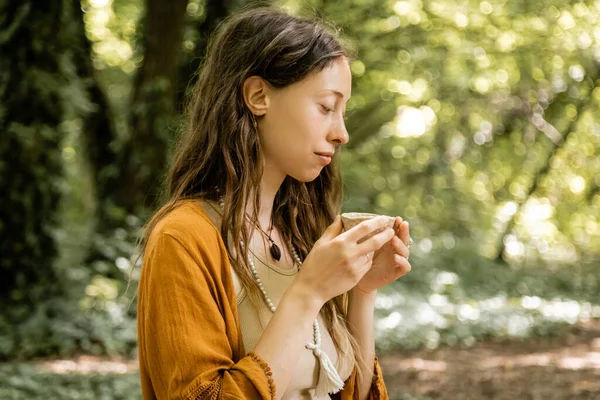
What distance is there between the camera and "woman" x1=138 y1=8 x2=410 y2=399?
155 centimetres

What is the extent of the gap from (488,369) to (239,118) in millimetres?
5350

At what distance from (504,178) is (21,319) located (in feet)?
29.3

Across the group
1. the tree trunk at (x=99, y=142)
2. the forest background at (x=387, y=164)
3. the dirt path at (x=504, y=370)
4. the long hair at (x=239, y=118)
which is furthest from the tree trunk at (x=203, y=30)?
the long hair at (x=239, y=118)

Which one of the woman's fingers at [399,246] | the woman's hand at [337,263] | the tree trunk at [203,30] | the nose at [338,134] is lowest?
the tree trunk at [203,30]

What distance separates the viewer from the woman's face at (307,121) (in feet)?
5.77

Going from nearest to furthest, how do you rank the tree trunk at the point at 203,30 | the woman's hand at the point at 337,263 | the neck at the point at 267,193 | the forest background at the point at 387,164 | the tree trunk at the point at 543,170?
the woman's hand at the point at 337,263 → the neck at the point at 267,193 → the forest background at the point at 387,164 → the tree trunk at the point at 203,30 → the tree trunk at the point at 543,170

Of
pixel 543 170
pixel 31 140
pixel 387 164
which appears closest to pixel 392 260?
pixel 31 140

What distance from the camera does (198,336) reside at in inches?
60.4

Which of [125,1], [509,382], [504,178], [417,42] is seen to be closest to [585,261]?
[504,178]

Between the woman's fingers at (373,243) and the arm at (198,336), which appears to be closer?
the arm at (198,336)

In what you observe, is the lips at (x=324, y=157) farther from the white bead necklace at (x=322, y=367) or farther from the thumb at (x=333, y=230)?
the white bead necklace at (x=322, y=367)

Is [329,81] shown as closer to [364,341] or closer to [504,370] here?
[364,341]

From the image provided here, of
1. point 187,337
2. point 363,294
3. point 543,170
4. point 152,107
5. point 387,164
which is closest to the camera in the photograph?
point 187,337

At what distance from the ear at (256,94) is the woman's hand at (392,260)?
16.9 inches
